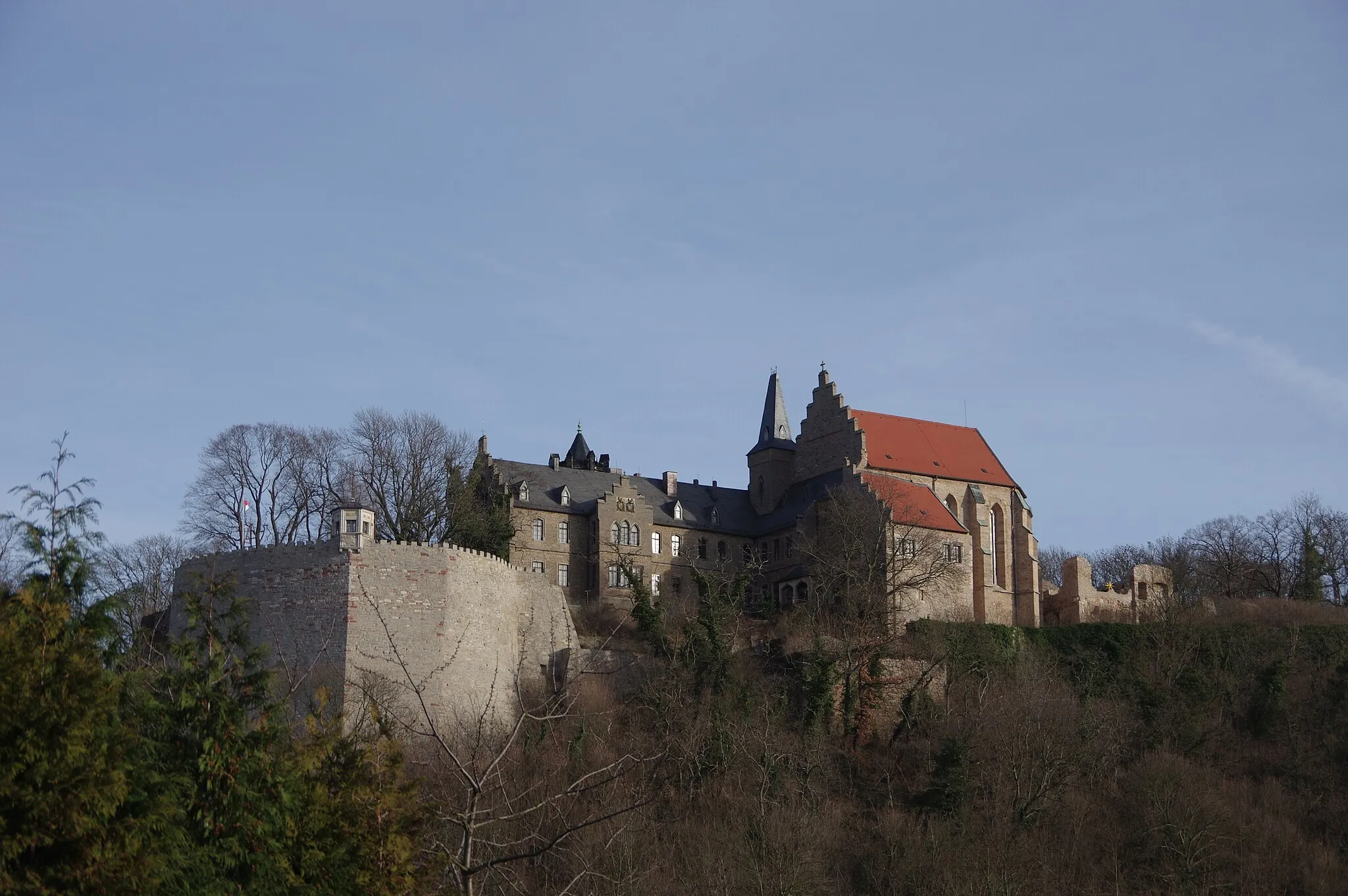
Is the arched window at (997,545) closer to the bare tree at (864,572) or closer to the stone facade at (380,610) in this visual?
the bare tree at (864,572)

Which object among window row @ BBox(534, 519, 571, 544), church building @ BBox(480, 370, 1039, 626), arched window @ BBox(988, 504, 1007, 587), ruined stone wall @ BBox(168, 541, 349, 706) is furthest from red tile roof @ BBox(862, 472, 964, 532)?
ruined stone wall @ BBox(168, 541, 349, 706)

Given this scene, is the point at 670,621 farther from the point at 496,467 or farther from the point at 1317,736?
the point at 1317,736

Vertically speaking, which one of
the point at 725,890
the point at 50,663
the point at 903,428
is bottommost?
the point at 725,890

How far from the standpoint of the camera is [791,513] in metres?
61.3

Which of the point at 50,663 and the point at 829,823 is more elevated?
the point at 50,663

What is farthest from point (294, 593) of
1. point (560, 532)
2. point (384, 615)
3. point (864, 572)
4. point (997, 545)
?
point (997, 545)

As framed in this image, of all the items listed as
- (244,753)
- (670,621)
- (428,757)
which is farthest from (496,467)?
(244,753)

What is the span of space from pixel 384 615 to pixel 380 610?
1.84ft

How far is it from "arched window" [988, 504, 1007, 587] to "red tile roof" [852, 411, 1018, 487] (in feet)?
3.91

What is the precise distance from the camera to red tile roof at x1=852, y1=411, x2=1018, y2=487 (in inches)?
2440

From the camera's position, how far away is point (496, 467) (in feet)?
197

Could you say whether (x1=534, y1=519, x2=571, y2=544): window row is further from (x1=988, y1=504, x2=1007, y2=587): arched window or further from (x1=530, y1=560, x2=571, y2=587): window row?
(x1=988, y1=504, x2=1007, y2=587): arched window

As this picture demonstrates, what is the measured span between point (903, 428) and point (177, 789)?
46.9 metres

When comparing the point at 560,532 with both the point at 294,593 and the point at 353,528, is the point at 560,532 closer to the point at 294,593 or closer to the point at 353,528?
the point at 353,528
